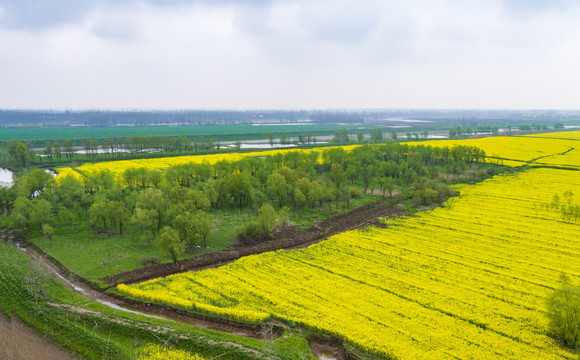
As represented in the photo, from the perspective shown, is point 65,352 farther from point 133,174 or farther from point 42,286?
point 133,174

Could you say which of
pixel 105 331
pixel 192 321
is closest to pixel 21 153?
pixel 105 331

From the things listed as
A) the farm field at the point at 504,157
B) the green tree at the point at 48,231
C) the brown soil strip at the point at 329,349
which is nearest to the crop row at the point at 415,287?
the brown soil strip at the point at 329,349

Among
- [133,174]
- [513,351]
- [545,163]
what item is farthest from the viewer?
[545,163]

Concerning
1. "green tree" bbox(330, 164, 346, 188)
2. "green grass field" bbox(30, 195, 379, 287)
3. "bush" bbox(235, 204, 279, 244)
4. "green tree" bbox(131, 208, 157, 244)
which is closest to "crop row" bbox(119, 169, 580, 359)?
"bush" bbox(235, 204, 279, 244)

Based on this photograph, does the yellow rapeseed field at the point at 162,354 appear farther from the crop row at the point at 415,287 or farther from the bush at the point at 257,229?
the bush at the point at 257,229

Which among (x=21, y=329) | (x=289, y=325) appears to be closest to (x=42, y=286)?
(x=21, y=329)
